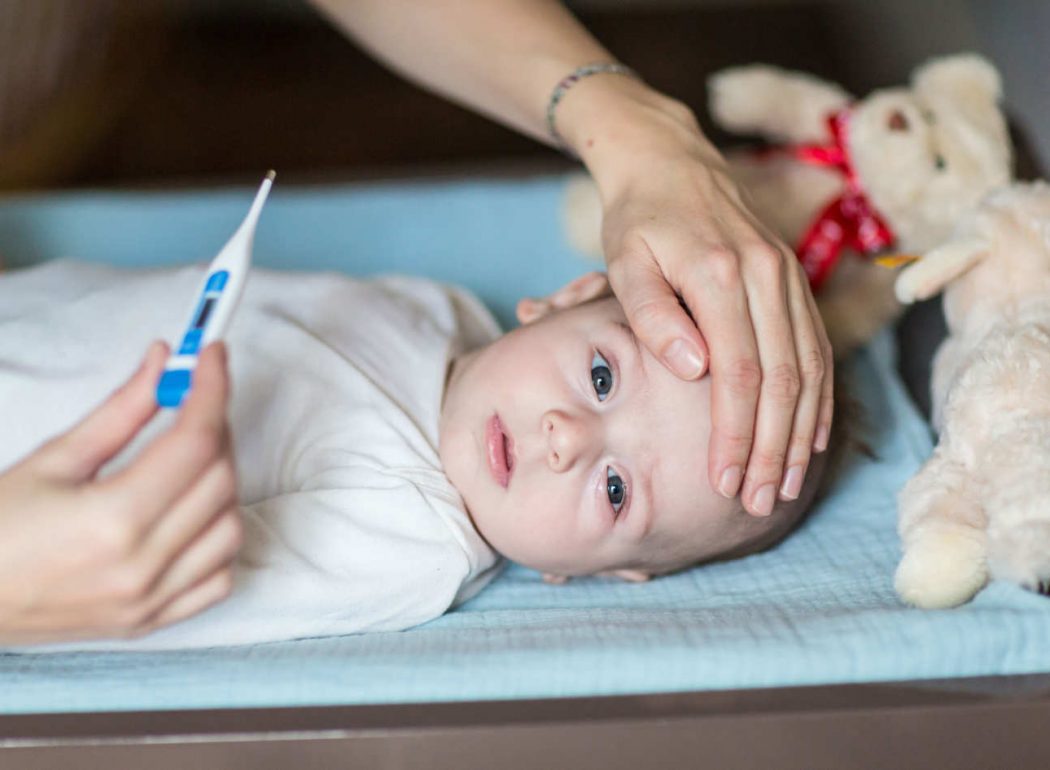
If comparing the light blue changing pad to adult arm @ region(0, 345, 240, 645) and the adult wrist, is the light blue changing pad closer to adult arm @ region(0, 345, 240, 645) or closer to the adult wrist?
adult arm @ region(0, 345, 240, 645)

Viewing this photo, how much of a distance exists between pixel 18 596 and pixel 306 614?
315mm

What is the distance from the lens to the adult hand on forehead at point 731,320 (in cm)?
94

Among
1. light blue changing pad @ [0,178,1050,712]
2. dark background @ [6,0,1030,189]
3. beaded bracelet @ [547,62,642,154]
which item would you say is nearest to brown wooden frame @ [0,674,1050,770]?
light blue changing pad @ [0,178,1050,712]

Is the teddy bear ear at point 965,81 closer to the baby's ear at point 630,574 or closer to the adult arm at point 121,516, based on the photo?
the baby's ear at point 630,574

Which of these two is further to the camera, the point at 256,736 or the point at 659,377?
the point at 659,377

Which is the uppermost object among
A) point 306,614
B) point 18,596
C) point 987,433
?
point 987,433

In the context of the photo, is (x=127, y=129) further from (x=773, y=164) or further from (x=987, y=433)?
(x=987, y=433)

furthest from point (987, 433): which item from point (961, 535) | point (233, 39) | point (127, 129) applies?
point (233, 39)

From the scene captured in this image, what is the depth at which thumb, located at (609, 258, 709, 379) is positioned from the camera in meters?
0.94

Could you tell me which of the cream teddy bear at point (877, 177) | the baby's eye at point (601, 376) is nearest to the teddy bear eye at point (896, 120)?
the cream teddy bear at point (877, 177)

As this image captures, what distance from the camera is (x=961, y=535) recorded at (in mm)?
950

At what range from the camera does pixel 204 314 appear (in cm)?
80

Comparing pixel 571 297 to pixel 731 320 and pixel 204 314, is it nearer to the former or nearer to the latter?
pixel 731 320

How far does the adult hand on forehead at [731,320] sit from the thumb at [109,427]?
1.36 ft
